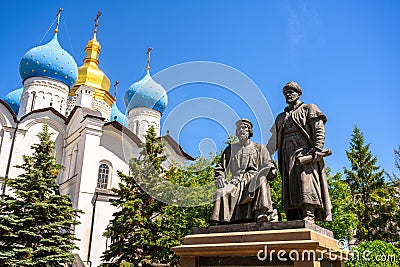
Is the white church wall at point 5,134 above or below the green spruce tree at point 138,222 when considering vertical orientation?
above

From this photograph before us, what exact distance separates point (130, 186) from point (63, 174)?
32.2ft

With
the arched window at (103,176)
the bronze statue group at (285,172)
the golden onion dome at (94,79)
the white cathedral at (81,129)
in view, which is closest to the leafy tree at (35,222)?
the white cathedral at (81,129)

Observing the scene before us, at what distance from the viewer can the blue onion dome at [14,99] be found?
1230 inches

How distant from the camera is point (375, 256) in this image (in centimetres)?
1305

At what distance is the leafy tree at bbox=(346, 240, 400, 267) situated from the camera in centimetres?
1293

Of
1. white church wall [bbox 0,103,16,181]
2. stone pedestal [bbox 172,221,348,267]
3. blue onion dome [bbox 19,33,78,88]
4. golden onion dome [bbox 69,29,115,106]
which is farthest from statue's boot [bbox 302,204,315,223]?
golden onion dome [bbox 69,29,115,106]

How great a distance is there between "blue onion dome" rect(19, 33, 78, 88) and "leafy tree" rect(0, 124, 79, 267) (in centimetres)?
1361

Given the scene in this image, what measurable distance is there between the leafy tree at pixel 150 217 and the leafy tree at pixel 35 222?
5.83 feet

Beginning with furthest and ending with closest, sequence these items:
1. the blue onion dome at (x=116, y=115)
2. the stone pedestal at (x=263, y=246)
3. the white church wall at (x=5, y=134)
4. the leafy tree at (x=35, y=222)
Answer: the blue onion dome at (x=116, y=115) < the white church wall at (x=5, y=134) < the leafy tree at (x=35, y=222) < the stone pedestal at (x=263, y=246)

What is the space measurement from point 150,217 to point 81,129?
379 inches

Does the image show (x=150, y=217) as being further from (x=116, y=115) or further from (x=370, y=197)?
(x=116, y=115)

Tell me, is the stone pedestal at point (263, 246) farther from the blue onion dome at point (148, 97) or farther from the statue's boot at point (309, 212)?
the blue onion dome at point (148, 97)

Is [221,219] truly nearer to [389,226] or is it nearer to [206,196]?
[206,196]

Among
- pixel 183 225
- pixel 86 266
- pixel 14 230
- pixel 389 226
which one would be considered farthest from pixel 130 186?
pixel 389 226
